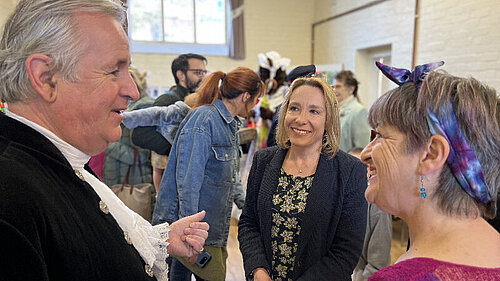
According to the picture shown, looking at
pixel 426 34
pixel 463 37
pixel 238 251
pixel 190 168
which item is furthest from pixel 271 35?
pixel 190 168

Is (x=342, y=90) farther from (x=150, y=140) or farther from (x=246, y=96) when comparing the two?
(x=150, y=140)

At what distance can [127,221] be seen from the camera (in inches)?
38.4

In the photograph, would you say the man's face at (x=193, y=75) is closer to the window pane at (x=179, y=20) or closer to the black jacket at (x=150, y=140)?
the black jacket at (x=150, y=140)

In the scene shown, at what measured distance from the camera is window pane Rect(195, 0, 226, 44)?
25.0ft

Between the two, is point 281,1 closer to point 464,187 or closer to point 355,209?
point 355,209

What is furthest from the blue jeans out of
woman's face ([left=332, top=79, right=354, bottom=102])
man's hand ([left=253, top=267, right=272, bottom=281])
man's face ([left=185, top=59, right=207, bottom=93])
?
woman's face ([left=332, top=79, right=354, bottom=102])

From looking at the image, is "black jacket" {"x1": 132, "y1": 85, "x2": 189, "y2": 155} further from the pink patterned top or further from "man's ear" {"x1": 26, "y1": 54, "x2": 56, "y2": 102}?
the pink patterned top

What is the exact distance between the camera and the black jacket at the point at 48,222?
0.58m

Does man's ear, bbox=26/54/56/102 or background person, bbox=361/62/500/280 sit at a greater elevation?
man's ear, bbox=26/54/56/102

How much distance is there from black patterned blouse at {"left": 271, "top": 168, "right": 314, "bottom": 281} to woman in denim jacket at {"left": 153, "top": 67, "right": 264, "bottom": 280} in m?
0.52

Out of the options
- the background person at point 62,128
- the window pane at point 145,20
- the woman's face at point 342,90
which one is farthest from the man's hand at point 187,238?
the window pane at point 145,20

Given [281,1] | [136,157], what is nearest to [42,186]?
[136,157]

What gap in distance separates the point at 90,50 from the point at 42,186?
0.32 metres

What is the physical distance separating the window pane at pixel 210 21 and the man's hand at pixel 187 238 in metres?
7.00
